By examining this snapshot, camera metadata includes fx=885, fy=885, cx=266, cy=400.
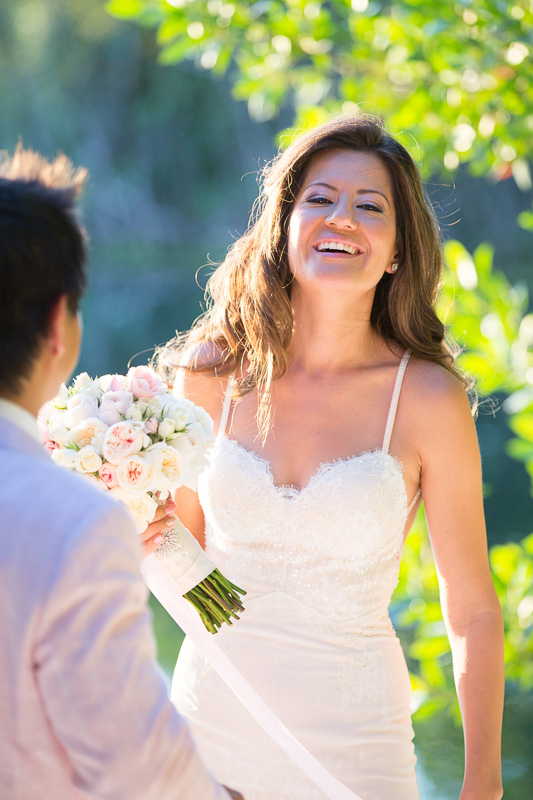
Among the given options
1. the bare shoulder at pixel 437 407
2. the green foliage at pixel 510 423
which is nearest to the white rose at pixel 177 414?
the bare shoulder at pixel 437 407

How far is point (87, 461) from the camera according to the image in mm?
1821

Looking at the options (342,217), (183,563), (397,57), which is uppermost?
(397,57)

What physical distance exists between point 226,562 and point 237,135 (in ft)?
80.6

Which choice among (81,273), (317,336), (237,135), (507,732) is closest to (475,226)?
(237,135)

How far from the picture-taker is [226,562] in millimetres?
2340

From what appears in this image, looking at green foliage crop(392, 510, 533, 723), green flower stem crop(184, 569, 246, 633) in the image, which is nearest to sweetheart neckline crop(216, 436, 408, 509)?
green flower stem crop(184, 569, 246, 633)

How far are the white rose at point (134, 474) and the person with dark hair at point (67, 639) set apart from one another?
0.72m

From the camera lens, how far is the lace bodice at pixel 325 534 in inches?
88.4

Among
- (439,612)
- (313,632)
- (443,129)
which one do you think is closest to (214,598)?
(313,632)

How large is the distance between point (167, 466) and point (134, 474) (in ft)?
0.25

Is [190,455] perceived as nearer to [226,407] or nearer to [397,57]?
[226,407]

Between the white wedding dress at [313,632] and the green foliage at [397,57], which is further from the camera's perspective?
the green foliage at [397,57]

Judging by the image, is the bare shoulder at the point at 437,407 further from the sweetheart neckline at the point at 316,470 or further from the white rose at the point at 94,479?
the white rose at the point at 94,479

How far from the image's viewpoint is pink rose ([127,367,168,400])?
6.41 ft
